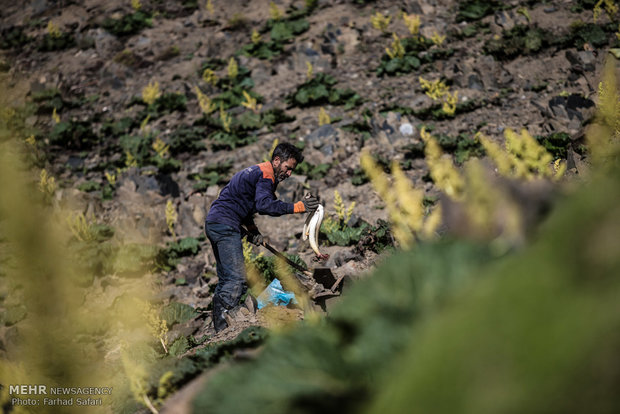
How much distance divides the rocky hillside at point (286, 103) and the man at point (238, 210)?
718mm

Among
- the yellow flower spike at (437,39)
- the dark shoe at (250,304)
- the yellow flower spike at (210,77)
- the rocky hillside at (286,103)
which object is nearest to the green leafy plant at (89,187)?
the rocky hillside at (286,103)

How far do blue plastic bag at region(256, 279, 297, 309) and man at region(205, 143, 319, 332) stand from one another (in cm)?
30

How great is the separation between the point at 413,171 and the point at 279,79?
204 inches

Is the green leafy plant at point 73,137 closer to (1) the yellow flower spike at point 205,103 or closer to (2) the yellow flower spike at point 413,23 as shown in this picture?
(1) the yellow flower spike at point 205,103

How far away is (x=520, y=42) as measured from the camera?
945 centimetres

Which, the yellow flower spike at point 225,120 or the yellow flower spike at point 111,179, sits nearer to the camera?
the yellow flower spike at point 111,179

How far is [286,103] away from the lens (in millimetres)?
Result: 10555

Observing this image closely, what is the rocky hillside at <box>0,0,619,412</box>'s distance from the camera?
24.3 ft

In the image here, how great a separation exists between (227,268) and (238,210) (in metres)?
0.72

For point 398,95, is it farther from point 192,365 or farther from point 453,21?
point 192,365

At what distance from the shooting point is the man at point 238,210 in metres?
5.16

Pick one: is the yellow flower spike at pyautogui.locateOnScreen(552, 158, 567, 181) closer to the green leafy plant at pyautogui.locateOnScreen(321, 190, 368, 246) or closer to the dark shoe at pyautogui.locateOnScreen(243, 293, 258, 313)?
the green leafy plant at pyautogui.locateOnScreen(321, 190, 368, 246)

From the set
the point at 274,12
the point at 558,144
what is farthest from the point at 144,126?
the point at 558,144

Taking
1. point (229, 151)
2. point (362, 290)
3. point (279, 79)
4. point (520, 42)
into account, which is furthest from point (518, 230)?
point (279, 79)
